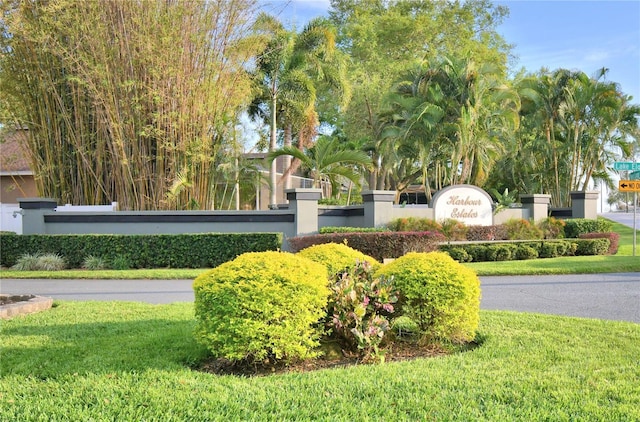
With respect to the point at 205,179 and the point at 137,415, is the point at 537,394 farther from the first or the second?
the point at 205,179

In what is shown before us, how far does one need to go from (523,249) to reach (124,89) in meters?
12.6

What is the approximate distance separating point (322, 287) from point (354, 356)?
829mm

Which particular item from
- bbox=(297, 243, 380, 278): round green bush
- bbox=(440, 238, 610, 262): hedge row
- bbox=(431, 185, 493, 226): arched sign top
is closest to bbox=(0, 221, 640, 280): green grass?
bbox=(440, 238, 610, 262): hedge row

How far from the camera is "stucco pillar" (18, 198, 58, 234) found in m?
15.7

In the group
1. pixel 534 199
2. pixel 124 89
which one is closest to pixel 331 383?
pixel 124 89

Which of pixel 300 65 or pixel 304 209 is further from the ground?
pixel 300 65

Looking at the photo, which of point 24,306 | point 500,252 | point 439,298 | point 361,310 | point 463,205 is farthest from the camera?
point 463,205

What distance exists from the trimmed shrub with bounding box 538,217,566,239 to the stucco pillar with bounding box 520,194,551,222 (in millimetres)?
392

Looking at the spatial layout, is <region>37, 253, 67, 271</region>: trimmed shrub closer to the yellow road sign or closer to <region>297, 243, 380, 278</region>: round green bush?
<region>297, 243, 380, 278</region>: round green bush

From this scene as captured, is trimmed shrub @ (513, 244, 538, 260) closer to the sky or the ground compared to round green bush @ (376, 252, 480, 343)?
closer to the ground

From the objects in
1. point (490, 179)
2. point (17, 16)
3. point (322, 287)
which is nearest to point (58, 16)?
point (17, 16)

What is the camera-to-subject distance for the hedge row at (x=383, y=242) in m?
14.5

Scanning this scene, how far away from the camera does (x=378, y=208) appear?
55.3 ft

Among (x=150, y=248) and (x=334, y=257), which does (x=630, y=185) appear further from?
(x=150, y=248)
